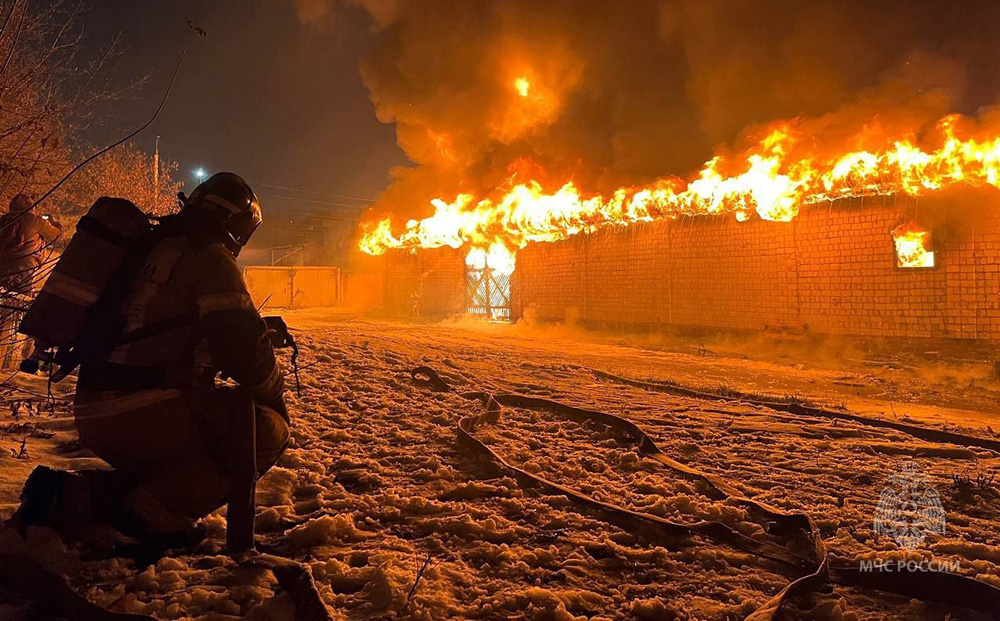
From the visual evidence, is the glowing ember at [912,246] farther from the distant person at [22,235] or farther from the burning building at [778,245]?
the distant person at [22,235]

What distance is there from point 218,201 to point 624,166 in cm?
1596

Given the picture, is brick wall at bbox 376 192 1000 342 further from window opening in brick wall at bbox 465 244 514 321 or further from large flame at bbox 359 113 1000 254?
window opening in brick wall at bbox 465 244 514 321

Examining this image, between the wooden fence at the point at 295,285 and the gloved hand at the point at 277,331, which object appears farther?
the wooden fence at the point at 295,285

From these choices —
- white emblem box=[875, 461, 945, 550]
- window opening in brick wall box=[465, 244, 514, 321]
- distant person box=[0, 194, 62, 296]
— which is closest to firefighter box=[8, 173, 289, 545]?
distant person box=[0, 194, 62, 296]

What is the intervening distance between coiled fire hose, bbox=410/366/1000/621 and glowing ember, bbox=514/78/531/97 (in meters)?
18.0

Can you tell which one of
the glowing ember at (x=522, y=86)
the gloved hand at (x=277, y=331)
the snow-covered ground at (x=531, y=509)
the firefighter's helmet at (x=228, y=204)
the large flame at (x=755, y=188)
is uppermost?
the glowing ember at (x=522, y=86)

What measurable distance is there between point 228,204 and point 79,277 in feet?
2.25

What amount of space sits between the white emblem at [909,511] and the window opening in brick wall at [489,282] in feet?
52.1

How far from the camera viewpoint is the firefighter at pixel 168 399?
2.31m

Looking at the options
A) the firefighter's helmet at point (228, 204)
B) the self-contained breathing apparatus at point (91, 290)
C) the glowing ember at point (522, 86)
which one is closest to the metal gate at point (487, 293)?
the glowing ember at point (522, 86)

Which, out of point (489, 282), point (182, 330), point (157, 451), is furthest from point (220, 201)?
point (489, 282)

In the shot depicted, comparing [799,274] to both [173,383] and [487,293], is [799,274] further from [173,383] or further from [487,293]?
[173,383]

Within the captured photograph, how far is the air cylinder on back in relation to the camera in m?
2.26

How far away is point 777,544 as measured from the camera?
9.37 feet
